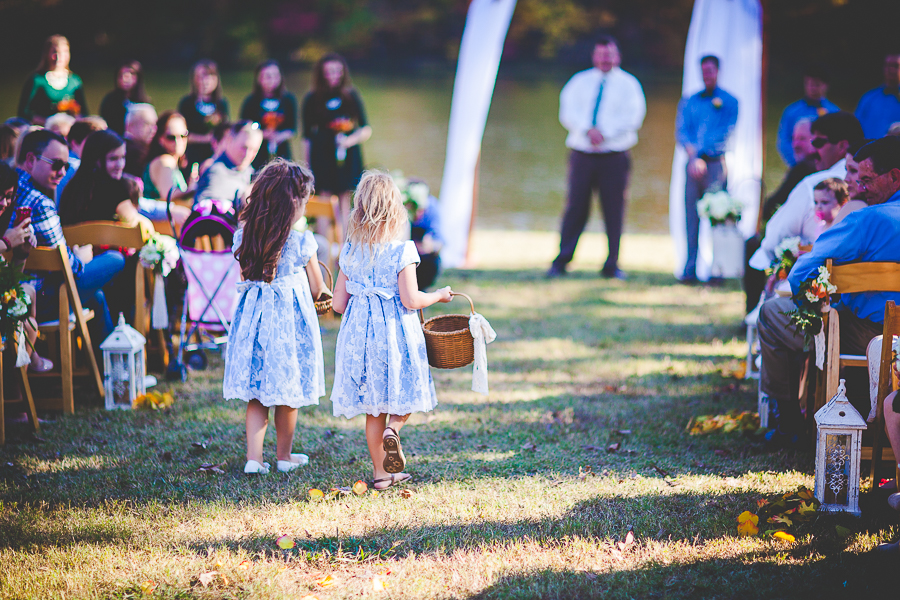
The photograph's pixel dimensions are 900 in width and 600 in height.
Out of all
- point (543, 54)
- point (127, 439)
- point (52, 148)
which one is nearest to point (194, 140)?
point (52, 148)

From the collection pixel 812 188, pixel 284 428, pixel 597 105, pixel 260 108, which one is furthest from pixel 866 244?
pixel 260 108

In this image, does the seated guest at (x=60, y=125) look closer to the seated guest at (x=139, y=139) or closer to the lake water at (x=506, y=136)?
the seated guest at (x=139, y=139)

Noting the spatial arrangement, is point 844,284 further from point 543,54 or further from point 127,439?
point 543,54

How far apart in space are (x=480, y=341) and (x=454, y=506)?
2.75ft

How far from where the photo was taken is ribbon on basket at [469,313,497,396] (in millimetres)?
3980

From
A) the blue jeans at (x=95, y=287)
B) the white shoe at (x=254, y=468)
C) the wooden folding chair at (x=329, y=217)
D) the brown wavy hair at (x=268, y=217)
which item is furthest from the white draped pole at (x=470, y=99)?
the white shoe at (x=254, y=468)

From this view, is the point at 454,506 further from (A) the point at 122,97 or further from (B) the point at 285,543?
(A) the point at 122,97

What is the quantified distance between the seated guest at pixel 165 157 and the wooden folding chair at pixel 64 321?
1600 millimetres

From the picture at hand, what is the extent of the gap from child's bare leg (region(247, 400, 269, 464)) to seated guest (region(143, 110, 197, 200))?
9.60 ft

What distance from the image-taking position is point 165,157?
6645 mm

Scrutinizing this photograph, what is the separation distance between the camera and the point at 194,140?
872cm

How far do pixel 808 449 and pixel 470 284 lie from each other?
508 centimetres

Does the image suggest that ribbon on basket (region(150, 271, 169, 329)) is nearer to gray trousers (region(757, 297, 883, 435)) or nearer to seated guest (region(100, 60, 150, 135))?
seated guest (region(100, 60, 150, 135))

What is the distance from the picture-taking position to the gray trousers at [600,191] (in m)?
9.55
